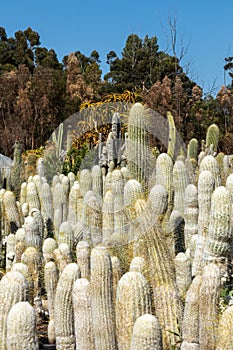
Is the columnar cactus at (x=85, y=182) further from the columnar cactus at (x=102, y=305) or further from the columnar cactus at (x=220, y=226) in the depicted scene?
the columnar cactus at (x=102, y=305)

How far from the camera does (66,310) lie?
2.83 meters

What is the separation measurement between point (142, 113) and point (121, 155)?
6.42ft

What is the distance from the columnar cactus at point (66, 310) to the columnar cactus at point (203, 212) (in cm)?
94

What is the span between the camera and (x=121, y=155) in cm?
723

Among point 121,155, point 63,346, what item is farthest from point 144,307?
point 121,155

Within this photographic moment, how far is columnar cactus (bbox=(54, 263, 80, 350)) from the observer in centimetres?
282

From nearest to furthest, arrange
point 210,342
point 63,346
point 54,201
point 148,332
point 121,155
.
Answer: point 148,332, point 210,342, point 63,346, point 54,201, point 121,155

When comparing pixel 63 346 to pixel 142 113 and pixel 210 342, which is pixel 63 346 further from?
pixel 142 113

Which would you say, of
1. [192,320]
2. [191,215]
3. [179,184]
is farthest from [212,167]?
[192,320]

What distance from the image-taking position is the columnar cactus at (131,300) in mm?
2385

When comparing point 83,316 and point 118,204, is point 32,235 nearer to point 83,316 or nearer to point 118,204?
point 118,204

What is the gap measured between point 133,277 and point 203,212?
1.32 m

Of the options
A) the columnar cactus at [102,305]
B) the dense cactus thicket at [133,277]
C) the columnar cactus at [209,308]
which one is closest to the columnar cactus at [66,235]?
the dense cactus thicket at [133,277]

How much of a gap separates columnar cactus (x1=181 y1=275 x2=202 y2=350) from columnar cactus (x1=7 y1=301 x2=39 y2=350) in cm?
75
